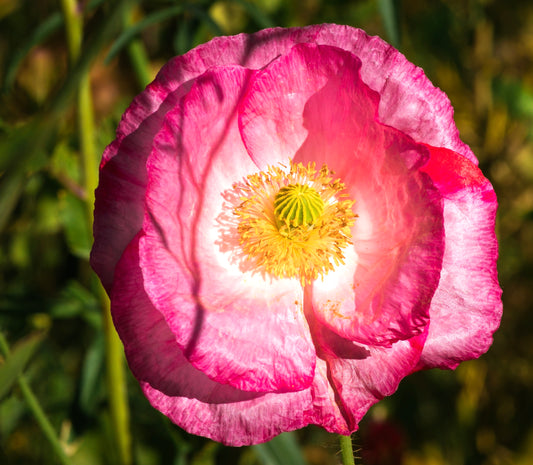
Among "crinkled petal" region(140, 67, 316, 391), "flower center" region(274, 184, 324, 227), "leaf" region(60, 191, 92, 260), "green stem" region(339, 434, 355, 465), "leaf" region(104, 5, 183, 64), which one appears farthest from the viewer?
"leaf" region(60, 191, 92, 260)

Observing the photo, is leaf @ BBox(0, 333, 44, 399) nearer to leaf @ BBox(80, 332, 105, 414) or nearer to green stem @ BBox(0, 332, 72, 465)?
green stem @ BBox(0, 332, 72, 465)

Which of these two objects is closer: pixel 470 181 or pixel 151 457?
pixel 470 181

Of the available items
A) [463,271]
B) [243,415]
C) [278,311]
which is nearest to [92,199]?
[278,311]

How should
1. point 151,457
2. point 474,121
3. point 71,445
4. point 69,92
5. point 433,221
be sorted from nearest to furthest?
point 69,92 < point 433,221 < point 71,445 < point 151,457 < point 474,121

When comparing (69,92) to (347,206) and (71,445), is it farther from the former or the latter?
(71,445)

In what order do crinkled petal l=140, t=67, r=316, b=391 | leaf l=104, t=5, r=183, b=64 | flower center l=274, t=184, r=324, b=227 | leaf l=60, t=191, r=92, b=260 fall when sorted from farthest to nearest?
1. leaf l=60, t=191, r=92, b=260
2. leaf l=104, t=5, r=183, b=64
3. flower center l=274, t=184, r=324, b=227
4. crinkled petal l=140, t=67, r=316, b=391

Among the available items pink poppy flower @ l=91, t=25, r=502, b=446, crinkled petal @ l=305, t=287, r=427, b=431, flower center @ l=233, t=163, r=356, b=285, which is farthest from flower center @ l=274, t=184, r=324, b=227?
crinkled petal @ l=305, t=287, r=427, b=431

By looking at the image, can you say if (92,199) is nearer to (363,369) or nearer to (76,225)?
(76,225)

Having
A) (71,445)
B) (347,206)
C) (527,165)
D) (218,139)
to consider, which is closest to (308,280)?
(347,206)
